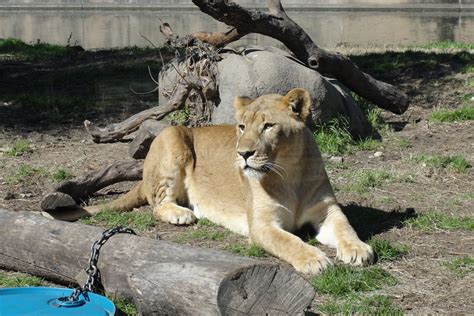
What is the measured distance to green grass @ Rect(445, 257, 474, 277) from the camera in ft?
17.8

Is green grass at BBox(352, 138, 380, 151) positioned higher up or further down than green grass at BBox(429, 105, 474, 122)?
further down

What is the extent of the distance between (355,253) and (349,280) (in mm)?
418

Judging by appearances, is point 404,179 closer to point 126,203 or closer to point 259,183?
point 259,183

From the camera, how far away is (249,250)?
598 centimetres

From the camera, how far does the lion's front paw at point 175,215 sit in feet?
22.7

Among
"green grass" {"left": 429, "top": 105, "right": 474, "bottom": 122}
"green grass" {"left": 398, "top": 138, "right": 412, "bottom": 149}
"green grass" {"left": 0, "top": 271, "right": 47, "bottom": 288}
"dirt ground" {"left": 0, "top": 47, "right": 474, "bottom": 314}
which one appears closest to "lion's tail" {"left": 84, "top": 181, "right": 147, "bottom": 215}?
"dirt ground" {"left": 0, "top": 47, "right": 474, "bottom": 314}

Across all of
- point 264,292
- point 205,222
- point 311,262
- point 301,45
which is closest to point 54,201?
point 205,222

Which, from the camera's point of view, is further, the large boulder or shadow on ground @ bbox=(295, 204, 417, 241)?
the large boulder

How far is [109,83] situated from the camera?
515 inches

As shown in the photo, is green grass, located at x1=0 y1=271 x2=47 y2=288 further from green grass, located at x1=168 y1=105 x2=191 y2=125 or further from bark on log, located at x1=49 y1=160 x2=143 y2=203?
green grass, located at x1=168 y1=105 x2=191 y2=125

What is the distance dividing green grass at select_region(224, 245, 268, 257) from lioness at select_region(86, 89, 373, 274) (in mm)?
56

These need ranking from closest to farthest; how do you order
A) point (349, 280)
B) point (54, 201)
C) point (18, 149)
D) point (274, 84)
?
point (349, 280), point (54, 201), point (274, 84), point (18, 149)

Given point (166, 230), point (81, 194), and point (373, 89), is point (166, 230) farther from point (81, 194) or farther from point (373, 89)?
point (373, 89)

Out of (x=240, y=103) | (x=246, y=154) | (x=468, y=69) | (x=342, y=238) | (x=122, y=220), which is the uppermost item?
(x=240, y=103)
